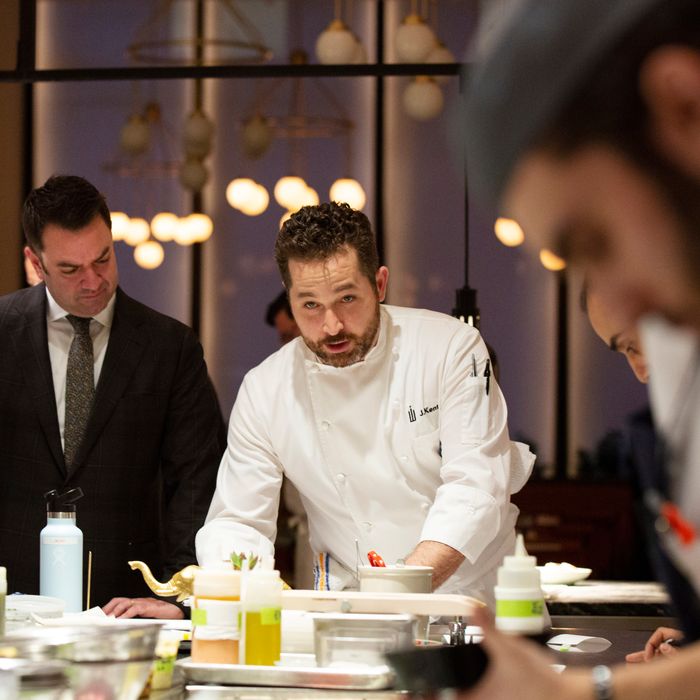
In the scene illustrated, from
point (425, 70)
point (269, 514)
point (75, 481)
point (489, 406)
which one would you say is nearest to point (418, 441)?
point (489, 406)

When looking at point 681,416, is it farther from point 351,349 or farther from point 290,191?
point 290,191

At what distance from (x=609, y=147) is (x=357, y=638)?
3.87 ft

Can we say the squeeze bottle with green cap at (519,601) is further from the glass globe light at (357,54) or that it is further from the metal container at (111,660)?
the glass globe light at (357,54)

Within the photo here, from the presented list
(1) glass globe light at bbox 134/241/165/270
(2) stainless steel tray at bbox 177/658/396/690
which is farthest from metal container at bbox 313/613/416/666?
(1) glass globe light at bbox 134/241/165/270

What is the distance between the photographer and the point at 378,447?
9.14ft

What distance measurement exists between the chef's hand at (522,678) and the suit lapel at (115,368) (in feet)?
7.77

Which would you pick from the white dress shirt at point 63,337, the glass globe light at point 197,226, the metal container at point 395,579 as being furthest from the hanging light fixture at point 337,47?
the metal container at point 395,579

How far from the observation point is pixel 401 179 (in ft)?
26.3

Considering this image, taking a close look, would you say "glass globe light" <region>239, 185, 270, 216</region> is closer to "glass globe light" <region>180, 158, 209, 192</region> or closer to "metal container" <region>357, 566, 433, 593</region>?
"glass globe light" <region>180, 158, 209, 192</region>

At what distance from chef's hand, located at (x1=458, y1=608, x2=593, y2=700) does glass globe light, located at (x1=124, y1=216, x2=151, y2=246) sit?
22.6 ft

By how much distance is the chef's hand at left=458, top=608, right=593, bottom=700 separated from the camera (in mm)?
792

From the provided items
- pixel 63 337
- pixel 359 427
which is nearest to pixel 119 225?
pixel 63 337

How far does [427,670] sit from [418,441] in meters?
1.76

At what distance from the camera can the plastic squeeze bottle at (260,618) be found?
1683 millimetres
